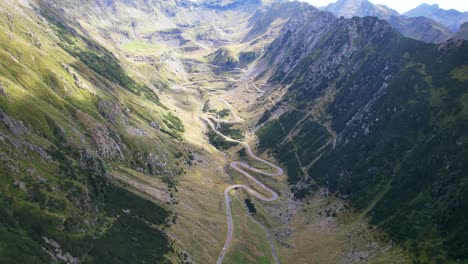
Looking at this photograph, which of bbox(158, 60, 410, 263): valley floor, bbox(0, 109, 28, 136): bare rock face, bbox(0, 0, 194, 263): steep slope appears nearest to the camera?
bbox(0, 0, 194, 263): steep slope

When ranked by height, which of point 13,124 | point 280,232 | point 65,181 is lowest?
point 280,232

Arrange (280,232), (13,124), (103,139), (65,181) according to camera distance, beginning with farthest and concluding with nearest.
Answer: (103,139) < (280,232) < (13,124) < (65,181)

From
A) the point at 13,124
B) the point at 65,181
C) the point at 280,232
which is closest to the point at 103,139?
the point at 13,124

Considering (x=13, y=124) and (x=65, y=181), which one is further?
(x=13, y=124)

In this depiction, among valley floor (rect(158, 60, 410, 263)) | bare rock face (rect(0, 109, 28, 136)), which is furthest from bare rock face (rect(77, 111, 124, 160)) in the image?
valley floor (rect(158, 60, 410, 263))

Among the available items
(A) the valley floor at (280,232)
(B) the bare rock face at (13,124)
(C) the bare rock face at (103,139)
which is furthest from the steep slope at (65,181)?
(A) the valley floor at (280,232)

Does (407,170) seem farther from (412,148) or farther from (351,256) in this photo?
(351,256)

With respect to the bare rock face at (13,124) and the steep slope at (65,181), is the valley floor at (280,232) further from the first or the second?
the bare rock face at (13,124)

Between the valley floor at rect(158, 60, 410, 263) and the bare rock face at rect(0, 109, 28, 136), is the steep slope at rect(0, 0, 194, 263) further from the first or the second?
the valley floor at rect(158, 60, 410, 263)

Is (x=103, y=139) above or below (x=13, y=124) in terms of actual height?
below

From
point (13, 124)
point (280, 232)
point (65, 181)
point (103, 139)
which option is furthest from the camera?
point (103, 139)

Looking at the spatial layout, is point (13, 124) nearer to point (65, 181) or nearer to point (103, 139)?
point (65, 181)

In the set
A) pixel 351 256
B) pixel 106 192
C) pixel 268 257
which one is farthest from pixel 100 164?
pixel 351 256
